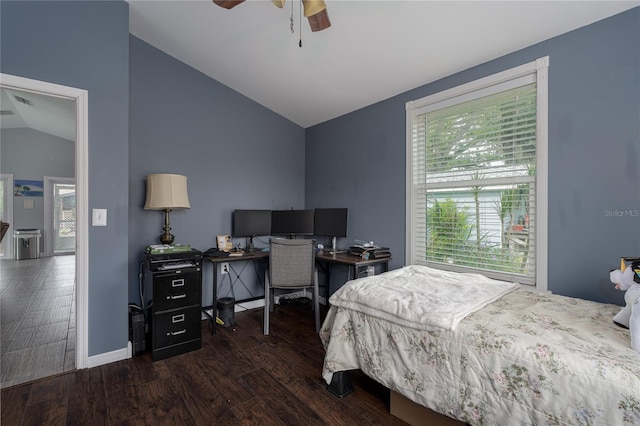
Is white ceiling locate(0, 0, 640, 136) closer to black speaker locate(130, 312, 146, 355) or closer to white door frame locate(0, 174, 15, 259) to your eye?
black speaker locate(130, 312, 146, 355)

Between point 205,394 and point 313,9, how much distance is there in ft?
8.01

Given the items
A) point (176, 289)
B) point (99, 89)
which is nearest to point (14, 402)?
point (176, 289)

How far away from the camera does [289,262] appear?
2.83 meters

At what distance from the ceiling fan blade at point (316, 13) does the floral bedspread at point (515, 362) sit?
1.75m

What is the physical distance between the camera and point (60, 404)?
1.77 meters

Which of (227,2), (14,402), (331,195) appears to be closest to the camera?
(227,2)

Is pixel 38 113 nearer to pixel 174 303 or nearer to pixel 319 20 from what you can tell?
pixel 174 303

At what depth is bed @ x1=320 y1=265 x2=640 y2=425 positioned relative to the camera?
100 cm

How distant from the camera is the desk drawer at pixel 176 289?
7.69 ft

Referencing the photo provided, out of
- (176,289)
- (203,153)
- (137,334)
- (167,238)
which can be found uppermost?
(203,153)

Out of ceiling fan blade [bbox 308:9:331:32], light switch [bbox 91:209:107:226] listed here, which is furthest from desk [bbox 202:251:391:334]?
ceiling fan blade [bbox 308:9:331:32]

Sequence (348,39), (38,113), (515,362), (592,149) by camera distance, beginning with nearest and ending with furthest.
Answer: (515,362)
(592,149)
(348,39)
(38,113)

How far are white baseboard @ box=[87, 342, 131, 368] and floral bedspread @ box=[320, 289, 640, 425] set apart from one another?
1.77 m

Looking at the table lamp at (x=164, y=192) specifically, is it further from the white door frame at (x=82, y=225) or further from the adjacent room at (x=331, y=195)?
the white door frame at (x=82, y=225)
